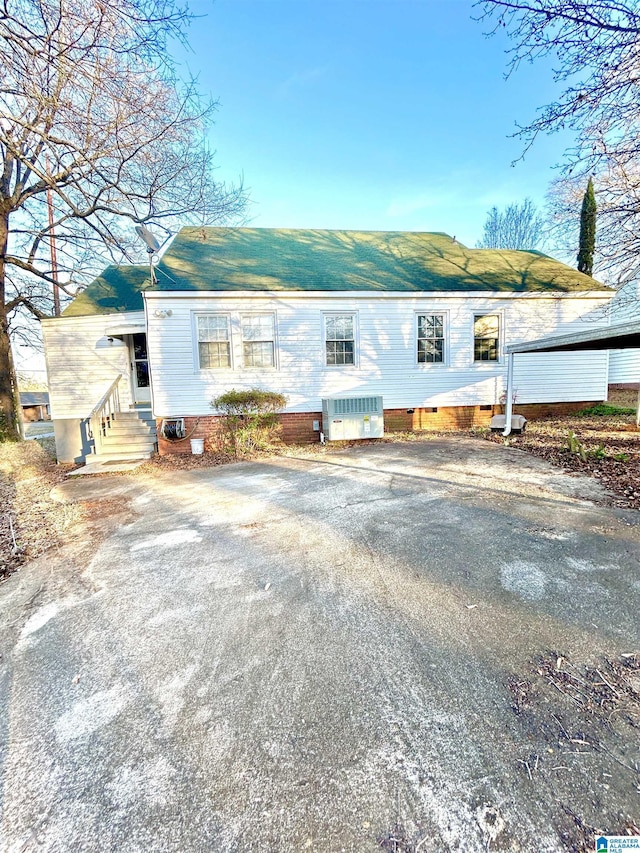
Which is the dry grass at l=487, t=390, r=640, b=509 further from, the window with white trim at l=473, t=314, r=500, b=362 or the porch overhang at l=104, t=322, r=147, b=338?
the porch overhang at l=104, t=322, r=147, b=338

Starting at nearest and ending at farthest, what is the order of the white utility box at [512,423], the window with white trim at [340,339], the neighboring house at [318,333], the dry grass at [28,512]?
the dry grass at [28,512] < the neighboring house at [318,333] < the white utility box at [512,423] < the window with white trim at [340,339]

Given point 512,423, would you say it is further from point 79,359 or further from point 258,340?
point 79,359

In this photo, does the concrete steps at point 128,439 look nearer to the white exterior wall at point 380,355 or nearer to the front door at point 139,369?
the white exterior wall at point 380,355

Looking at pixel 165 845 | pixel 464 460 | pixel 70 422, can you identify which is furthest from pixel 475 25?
pixel 70 422

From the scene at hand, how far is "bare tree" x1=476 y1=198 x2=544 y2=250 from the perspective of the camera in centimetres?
2664

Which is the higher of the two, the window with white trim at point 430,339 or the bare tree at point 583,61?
the bare tree at point 583,61

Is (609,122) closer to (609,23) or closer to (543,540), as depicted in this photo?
(609,23)

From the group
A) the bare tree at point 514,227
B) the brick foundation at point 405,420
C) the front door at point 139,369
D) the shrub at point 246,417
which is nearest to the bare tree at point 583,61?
the brick foundation at point 405,420

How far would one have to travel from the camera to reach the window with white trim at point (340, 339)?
405 inches

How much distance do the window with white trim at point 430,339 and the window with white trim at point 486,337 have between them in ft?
3.50

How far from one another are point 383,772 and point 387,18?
32.4 feet

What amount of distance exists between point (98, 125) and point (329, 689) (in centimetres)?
764

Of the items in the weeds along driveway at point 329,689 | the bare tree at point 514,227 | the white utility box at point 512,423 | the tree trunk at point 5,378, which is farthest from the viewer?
the bare tree at point 514,227

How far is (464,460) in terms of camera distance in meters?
7.38
